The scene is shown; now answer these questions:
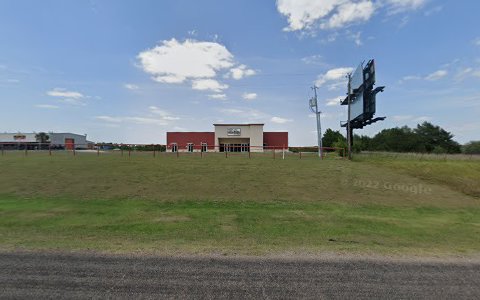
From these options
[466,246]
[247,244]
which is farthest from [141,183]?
[466,246]

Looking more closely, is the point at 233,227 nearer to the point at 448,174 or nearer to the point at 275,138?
the point at 448,174

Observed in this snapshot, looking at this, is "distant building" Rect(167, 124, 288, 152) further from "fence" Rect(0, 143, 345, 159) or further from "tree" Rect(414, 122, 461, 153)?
"tree" Rect(414, 122, 461, 153)

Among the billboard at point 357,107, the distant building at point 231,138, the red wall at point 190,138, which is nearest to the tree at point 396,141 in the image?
the distant building at point 231,138

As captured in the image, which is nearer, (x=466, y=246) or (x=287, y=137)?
(x=466, y=246)

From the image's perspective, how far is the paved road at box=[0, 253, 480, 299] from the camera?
15.0 ft

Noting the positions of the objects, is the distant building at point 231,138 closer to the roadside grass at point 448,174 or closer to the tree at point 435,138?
the roadside grass at point 448,174

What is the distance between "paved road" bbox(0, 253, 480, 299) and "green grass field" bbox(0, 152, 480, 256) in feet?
2.66

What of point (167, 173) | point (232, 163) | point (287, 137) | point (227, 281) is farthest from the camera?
point (287, 137)

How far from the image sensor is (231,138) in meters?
63.0

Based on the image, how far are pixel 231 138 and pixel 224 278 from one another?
58.1 meters

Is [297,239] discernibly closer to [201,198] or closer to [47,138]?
[201,198]

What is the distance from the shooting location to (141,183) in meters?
16.5

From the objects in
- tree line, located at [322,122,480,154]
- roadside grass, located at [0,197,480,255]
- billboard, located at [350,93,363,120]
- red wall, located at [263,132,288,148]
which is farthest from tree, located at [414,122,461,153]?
roadside grass, located at [0,197,480,255]

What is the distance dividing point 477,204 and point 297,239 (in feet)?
40.2
